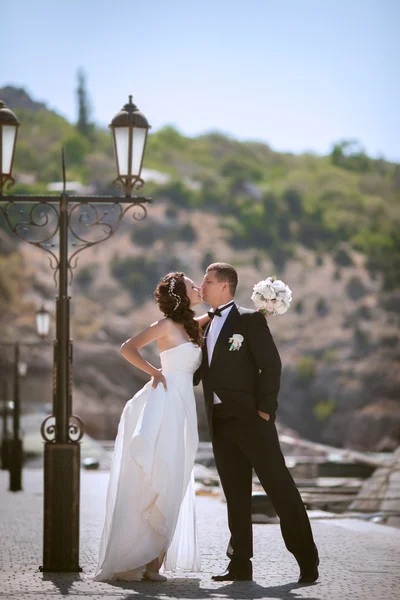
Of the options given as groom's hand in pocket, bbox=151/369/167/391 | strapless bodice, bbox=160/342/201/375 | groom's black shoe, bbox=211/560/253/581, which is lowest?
groom's black shoe, bbox=211/560/253/581

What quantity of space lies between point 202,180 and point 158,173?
728 cm

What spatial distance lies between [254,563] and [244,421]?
4.79 ft

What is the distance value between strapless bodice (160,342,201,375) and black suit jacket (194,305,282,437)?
0.12m

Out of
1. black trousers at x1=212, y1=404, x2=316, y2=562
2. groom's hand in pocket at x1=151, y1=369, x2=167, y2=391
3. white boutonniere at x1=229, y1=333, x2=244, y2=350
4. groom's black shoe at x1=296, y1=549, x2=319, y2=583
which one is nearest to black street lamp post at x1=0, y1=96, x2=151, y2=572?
groom's hand in pocket at x1=151, y1=369, x2=167, y2=391

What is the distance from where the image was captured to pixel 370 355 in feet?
409

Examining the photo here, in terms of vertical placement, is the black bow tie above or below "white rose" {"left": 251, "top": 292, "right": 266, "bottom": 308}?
below

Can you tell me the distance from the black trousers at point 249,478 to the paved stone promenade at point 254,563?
26 cm

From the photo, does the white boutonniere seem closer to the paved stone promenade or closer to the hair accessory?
the hair accessory

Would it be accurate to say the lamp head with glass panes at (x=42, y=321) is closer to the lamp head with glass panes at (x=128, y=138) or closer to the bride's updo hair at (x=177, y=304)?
the lamp head with glass panes at (x=128, y=138)

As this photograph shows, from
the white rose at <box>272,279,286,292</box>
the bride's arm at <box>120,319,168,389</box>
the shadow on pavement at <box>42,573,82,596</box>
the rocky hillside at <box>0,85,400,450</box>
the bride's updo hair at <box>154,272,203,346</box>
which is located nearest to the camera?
the shadow on pavement at <box>42,573,82,596</box>

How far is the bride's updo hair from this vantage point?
6.92 meters

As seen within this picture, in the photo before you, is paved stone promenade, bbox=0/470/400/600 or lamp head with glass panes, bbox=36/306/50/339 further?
lamp head with glass panes, bbox=36/306/50/339

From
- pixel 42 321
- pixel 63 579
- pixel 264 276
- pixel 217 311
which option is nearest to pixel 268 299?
pixel 217 311

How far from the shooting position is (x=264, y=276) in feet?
480
